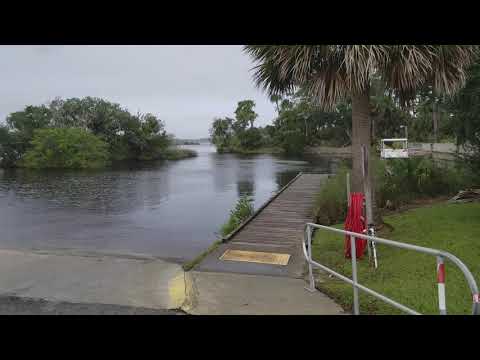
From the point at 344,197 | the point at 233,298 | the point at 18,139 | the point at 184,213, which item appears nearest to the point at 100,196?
the point at 184,213

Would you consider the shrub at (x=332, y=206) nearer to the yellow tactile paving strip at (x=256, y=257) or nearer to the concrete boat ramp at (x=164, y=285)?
the concrete boat ramp at (x=164, y=285)

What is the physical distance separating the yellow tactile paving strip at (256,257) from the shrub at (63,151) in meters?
45.2

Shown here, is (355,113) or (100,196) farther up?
(355,113)

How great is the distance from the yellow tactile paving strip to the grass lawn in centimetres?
66

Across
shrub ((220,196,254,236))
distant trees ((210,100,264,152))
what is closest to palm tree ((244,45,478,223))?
shrub ((220,196,254,236))

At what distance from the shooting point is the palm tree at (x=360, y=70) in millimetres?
7562

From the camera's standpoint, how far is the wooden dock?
6975 mm

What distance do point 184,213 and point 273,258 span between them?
971cm

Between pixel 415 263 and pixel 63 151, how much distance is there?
172 feet

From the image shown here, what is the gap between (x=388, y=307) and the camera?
190 inches

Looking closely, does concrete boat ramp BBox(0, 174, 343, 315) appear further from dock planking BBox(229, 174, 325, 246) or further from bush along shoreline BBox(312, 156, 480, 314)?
bush along shoreline BBox(312, 156, 480, 314)

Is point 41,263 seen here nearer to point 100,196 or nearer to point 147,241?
point 147,241

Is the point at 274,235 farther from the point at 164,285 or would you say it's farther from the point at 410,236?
the point at 164,285

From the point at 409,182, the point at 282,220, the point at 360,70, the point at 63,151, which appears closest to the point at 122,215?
the point at 282,220
